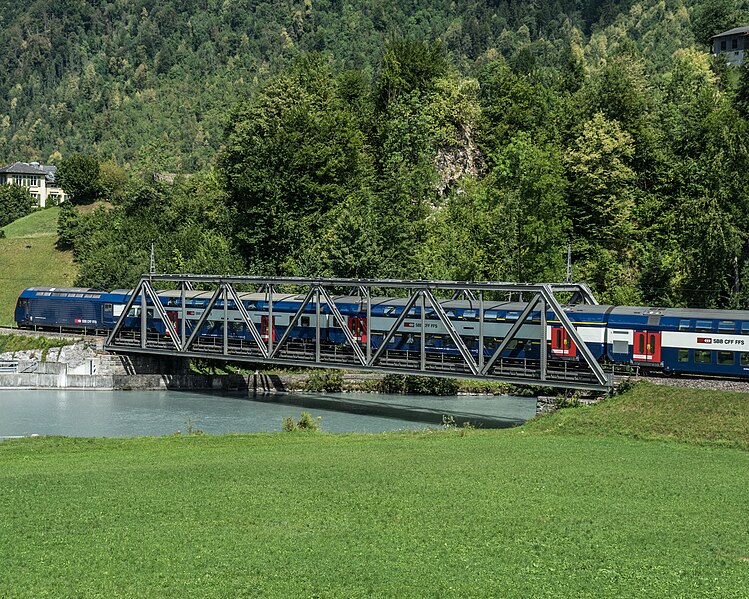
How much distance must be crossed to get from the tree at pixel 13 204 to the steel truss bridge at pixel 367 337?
3352 inches

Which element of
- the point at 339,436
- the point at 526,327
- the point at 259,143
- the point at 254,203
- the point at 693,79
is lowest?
the point at 339,436

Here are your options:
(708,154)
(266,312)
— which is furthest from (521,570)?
(708,154)

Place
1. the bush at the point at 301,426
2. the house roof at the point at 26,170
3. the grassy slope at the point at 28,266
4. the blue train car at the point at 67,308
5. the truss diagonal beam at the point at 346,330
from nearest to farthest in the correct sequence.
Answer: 1. the bush at the point at 301,426
2. the truss diagonal beam at the point at 346,330
3. the blue train car at the point at 67,308
4. the grassy slope at the point at 28,266
5. the house roof at the point at 26,170

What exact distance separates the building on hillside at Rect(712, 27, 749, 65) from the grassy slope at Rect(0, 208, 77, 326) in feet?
321

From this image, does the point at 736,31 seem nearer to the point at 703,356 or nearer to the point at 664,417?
the point at 703,356

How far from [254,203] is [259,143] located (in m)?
7.38

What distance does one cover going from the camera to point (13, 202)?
166 m

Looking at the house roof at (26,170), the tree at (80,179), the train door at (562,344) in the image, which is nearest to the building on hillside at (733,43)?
the tree at (80,179)

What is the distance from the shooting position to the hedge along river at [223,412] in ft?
194

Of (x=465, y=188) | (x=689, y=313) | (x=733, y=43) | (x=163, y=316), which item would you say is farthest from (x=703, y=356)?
(x=733, y=43)

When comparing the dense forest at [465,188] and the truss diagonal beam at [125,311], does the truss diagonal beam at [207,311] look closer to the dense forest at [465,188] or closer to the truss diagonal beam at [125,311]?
the truss diagonal beam at [125,311]

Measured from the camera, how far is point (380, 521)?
28.4 m

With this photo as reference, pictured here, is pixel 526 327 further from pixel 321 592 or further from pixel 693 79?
pixel 693 79

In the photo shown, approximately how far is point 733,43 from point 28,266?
10479 centimetres
